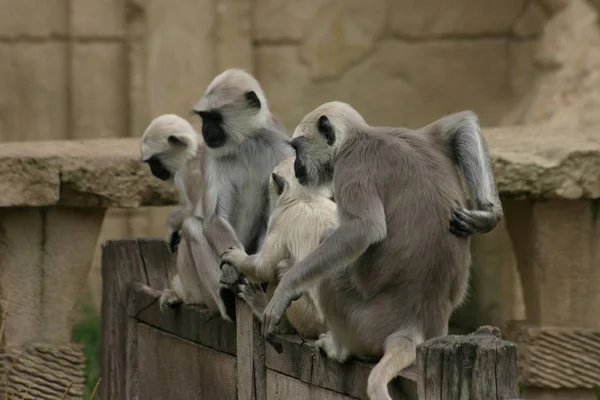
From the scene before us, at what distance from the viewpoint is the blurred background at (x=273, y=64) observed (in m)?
9.20

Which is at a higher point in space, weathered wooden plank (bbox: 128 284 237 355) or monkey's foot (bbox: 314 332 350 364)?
monkey's foot (bbox: 314 332 350 364)

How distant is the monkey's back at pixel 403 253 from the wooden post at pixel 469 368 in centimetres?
61

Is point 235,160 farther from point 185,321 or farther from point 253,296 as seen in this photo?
point 253,296

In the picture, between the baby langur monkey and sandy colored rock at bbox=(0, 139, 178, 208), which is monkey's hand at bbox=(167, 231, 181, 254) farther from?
the baby langur monkey

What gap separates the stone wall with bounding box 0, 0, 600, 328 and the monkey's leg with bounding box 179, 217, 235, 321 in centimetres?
336

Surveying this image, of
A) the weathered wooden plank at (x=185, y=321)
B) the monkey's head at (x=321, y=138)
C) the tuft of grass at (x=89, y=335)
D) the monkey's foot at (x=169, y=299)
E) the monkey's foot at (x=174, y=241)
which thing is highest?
the monkey's head at (x=321, y=138)

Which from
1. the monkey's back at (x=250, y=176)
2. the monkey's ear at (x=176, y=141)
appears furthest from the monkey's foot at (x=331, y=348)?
the monkey's ear at (x=176, y=141)

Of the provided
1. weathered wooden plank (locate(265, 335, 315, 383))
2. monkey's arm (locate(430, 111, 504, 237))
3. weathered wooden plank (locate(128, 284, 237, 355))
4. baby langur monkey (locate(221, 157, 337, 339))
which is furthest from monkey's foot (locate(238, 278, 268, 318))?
monkey's arm (locate(430, 111, 504, 237))

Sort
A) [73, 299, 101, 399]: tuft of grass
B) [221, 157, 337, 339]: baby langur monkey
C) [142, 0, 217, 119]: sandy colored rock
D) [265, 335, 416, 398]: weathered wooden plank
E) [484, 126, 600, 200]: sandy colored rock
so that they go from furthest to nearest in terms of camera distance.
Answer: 1. [142, 0, 217, 119]: sandy colored rock
2. [73, 299, 101, 399]: tuft of grass
3. [484, 126, 600, 200]: sandy colored rock
4. [221, 157, 337, 339]: baby langur monkey
5. [265, 335, 416, 398]: weathered wooden plank

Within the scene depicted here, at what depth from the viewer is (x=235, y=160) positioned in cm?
602

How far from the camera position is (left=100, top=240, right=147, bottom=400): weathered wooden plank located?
22.1 feet

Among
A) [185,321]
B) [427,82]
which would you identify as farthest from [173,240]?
[427,82]

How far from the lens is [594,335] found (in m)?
7.18

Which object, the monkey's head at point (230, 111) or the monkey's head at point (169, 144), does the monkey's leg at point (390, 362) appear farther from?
the monkey's head at point (169, 144)
